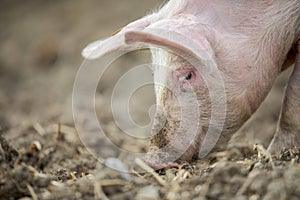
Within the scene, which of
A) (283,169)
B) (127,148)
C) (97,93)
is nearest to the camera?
(283,169)

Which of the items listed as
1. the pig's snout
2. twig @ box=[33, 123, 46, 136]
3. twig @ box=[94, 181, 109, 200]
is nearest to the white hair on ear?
the pig's snout

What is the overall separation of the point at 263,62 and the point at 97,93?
338cm

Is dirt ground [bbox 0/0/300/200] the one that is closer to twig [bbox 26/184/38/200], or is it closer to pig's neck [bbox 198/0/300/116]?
twig [bbox 26/184/38/200]

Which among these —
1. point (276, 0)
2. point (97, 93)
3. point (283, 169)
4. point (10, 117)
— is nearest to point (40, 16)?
point (97, 93)

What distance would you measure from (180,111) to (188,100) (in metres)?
0.08

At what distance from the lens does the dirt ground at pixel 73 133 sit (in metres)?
2.29

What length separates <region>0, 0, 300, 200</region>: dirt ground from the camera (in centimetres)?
229

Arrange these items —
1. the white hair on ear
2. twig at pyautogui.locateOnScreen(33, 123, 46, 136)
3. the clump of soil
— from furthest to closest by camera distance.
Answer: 1. twig at pyautogui.locateOnScreen(33, 123, 46, 136)
2. the white hair on ear
3. the clump of soil

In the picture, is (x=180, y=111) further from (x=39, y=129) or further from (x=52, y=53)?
(x=52, y=53)

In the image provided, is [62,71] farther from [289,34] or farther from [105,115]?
[289,34]

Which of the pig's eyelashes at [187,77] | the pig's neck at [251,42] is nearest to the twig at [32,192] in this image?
the pig's eyelashes at [187,77]

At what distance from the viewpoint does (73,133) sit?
14.0 ft

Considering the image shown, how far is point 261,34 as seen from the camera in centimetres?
312

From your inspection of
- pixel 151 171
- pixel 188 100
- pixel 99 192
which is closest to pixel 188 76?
pixel 188 100
